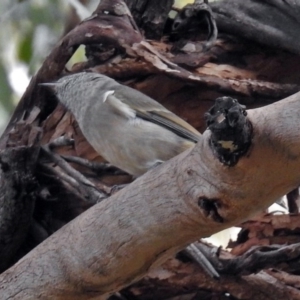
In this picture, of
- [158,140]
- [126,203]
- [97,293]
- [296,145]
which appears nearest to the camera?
[296,145]

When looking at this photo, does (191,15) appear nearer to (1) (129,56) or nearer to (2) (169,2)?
(2) (169,2)

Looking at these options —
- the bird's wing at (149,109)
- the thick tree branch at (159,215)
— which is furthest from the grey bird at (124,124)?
the thick tree branch at (159,215)

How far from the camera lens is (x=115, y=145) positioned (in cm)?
221

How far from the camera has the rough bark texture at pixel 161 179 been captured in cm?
142

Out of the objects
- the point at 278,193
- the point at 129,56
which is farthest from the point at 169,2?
the point at 278,193

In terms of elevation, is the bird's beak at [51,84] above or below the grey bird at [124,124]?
above

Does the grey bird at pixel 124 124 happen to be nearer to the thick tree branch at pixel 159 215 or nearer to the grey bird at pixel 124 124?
the grey bird at pixel 124 124

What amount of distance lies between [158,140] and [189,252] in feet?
1.16

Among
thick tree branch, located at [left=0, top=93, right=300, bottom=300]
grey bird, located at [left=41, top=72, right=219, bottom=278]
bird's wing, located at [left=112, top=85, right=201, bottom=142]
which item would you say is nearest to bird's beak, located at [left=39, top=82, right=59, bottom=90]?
grey bird, located at [left=41, top=72, right=219, bottom=278]

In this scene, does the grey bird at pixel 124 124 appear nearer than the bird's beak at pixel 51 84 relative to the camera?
Yes

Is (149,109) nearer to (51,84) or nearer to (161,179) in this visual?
(51,84)

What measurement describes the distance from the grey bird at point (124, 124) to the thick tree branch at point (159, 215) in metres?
0.44

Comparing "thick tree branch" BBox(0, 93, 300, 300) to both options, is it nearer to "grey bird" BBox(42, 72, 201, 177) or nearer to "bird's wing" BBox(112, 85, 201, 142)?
"grey bird" BBox(42, 72, 201, 177)

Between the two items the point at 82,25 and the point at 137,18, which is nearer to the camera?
the point at 82,25
